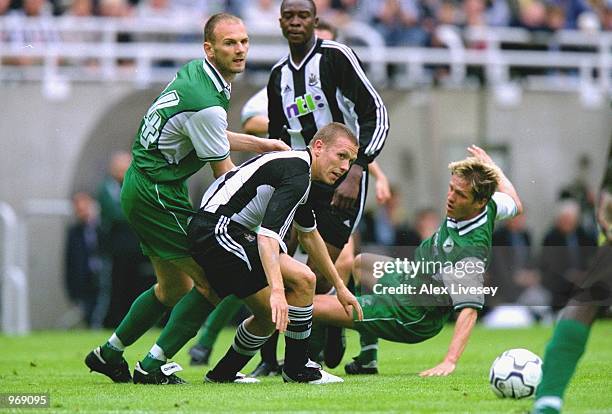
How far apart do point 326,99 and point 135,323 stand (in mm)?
2325

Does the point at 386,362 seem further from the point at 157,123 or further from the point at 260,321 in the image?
the point at 157,123

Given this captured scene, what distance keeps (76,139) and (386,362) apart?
915 cm

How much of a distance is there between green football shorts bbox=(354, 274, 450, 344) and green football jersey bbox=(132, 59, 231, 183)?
1714 mm

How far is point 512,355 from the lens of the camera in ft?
24.1

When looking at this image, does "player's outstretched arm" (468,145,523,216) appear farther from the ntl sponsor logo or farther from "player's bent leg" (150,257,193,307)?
"player's bent leg" (150,257,193,307)

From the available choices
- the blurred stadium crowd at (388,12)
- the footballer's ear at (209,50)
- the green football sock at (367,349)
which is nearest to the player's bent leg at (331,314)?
the green football sock at (367,349)

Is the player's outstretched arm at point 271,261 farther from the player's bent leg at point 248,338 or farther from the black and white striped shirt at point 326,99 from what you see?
the black and white striped shirt at point 326,99

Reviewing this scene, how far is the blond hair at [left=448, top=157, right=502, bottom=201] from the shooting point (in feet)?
27.7

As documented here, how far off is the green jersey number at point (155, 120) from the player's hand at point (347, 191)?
5.14 feet

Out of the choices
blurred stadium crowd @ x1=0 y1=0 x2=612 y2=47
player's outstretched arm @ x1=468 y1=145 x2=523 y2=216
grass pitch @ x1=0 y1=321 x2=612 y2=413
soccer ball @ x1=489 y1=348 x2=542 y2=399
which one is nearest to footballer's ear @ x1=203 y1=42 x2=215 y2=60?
player's outstretched arm @ x1=468 y1=145 x2=523 y2=216

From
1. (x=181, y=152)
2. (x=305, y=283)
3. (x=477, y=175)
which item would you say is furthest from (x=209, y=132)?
(x=477, y=175)

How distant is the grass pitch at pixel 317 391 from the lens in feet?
22.1

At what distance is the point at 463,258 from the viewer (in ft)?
28.3

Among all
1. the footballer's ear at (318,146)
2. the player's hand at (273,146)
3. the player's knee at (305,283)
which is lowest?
the player's knee at (305,283)
